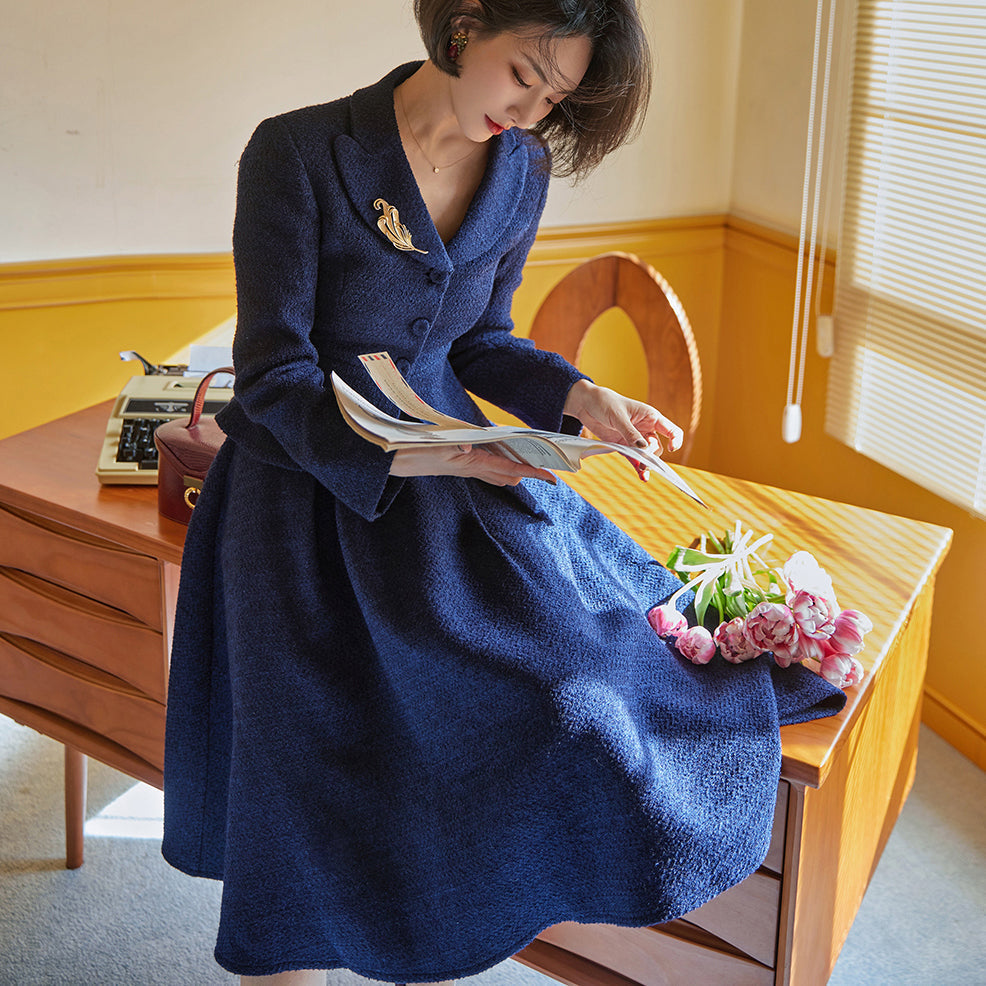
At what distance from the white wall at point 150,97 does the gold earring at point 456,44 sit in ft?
4.67

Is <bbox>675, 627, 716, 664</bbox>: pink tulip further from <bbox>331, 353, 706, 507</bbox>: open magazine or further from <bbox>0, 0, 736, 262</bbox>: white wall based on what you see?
<bbox>0, 0, 736, 262</bbox>: white wall

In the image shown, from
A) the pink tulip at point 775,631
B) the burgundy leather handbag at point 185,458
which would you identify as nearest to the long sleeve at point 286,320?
the burgundy leather handbag at point 185,458

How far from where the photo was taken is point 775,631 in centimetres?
125

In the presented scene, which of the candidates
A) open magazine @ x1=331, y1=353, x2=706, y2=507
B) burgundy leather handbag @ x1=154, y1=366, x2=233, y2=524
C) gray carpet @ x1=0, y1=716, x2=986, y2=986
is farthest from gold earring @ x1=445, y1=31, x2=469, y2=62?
gray carpet @ x1=0, y1=716, x2=986, y2=986

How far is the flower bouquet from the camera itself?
1.24 metres

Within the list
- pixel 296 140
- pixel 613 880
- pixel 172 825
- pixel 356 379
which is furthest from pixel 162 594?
pixel 613 880

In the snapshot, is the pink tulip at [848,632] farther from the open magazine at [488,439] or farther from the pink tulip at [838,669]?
the open magazine at [488,439]

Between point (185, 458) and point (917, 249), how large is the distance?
1.56 meters

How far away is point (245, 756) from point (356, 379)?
1.50 ft

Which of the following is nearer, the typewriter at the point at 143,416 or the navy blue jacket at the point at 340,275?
the navy blue jacket at the point at 340,275

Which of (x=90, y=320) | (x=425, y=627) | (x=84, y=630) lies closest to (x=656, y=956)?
(x=425, y=627)

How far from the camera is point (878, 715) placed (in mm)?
1438

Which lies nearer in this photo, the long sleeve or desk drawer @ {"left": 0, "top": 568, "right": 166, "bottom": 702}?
the long sleeve

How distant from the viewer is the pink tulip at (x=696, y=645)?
1.26 m
